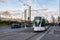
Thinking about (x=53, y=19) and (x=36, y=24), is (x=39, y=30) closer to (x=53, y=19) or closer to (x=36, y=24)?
(x=36, y=24)

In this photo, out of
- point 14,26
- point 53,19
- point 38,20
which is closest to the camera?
point 38,20

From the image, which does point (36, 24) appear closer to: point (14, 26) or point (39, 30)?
point (39, 30)

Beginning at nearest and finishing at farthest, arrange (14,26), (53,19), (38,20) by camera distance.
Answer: (38,20), (14,26), (53,19)

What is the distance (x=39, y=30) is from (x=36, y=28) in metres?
0.94

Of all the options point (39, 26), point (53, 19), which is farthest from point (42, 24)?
point (53, 19)

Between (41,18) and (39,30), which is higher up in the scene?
(41,18)

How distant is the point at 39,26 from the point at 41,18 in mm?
1774

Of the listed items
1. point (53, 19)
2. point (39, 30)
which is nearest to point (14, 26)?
point (39, 30)

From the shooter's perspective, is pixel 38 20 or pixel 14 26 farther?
pixel 14 26

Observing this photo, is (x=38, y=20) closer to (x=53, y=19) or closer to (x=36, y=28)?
(x=36, y=28)

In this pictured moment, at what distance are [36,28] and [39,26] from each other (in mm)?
954

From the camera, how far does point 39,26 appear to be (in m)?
42.0

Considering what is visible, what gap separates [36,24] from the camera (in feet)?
139

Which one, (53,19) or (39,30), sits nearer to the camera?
(39,30)
